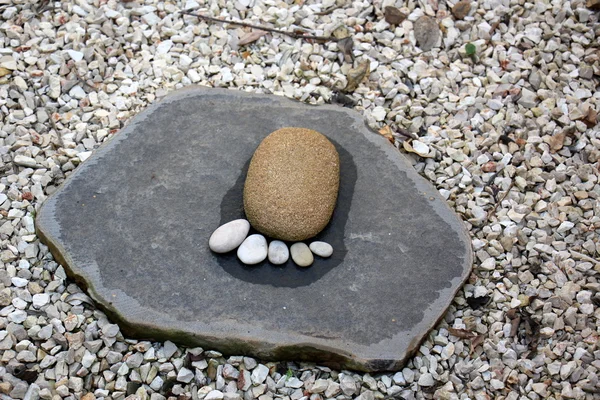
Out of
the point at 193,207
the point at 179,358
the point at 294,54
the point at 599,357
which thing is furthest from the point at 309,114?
the point at 599,357

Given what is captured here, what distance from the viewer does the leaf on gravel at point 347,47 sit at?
12.1 ft

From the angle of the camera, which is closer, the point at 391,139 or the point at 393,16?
the point at 391,139

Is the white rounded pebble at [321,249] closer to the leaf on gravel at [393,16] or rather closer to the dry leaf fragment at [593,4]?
the leaf on gravel at [393,16]

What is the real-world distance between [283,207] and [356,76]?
108cm

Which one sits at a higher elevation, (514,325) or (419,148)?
(419,148)

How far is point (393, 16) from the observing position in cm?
384

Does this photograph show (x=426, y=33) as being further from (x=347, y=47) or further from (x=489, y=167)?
(x=489, y=167)

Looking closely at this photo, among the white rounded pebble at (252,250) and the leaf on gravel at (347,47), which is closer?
→ the white rounded pebble at (252,250)

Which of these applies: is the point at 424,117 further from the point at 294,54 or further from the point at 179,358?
the point at 179,358

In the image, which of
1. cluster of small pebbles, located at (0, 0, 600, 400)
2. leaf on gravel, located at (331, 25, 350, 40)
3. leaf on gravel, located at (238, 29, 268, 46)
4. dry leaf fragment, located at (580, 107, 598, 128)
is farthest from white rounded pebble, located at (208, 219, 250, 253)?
dry leaf fragment, located at (580, 107, 598, 128)

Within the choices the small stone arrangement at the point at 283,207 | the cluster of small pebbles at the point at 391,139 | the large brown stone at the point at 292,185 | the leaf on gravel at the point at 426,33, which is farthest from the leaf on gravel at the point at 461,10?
the small stone arrangement at the point at 283,207

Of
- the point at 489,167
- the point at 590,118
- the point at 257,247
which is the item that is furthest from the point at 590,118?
the point at 257,247

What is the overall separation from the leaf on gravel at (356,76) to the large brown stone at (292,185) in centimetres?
60

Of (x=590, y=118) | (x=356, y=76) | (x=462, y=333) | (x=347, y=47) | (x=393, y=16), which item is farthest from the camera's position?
(x=393, y=16)
